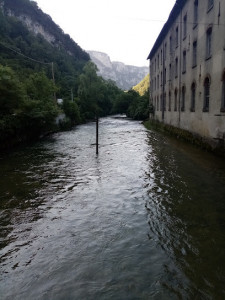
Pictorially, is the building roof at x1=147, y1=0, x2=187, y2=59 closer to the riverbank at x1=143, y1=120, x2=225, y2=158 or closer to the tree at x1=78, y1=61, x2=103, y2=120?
the riverbank at x1=143, y1=120, x2=225, y2=158

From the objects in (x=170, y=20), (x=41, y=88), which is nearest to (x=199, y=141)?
(x=170, y=20)

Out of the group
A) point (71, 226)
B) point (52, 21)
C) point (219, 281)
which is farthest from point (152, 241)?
point (52, 21)

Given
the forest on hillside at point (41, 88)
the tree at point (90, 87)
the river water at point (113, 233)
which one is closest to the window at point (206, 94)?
the river water at point (113, 233)

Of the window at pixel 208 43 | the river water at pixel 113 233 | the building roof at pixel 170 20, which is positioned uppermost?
the building roof at pixel 170 20

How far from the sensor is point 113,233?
19.0 ft

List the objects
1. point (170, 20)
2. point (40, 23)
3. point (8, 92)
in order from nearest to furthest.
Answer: point (8, 92) < point (170, 20) < point (40, 23)

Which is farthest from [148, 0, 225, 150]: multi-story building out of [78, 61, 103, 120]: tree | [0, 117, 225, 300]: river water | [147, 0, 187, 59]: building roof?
[78, 61, 103, 120]: tree

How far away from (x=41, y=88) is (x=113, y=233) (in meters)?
23.3

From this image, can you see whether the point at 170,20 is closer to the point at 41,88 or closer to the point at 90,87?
the point at 41,88

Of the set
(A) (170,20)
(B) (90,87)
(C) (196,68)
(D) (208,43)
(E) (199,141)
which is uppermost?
(A) (170,20)

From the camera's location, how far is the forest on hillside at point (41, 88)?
17.1 m

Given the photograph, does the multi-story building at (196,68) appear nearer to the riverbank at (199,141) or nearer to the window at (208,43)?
the window at (208,43)

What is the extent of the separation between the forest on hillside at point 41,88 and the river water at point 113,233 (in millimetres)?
6373

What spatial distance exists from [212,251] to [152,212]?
2.15m
